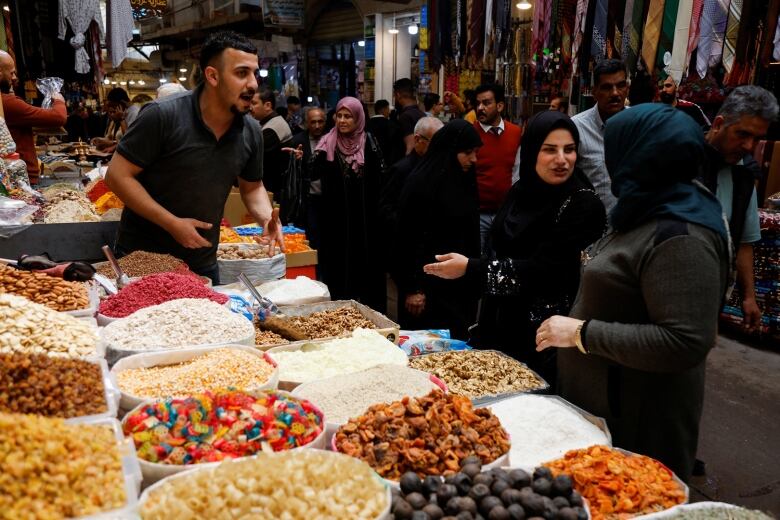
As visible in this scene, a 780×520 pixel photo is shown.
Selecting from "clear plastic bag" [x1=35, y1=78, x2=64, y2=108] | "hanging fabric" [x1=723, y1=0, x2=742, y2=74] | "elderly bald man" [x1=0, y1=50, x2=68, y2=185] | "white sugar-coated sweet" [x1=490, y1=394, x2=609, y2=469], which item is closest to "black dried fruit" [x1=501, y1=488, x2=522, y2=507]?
"white sugar-coated sweet" [x1=490, y1=394, x2=609, y2=469]

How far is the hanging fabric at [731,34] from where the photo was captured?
4.68m

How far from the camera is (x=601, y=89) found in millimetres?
3830

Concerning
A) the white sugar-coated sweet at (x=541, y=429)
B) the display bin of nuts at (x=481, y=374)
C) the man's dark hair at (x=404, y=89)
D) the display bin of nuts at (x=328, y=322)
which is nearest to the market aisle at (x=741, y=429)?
the display bin of nuts at (x=481, y=374)

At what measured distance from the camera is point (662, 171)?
65.2 inches

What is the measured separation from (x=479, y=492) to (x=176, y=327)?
1.17 meters

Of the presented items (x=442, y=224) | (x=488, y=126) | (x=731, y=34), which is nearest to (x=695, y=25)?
(x=731, y=34)

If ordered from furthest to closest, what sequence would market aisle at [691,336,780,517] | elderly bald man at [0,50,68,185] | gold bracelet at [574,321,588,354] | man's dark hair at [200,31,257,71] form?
elderly bald man at [0,50,68,185]
market aisle at [691,336,780,517]
man's dark hair at [200,31,257,71]
gold bracelet at [574,321,588,354]

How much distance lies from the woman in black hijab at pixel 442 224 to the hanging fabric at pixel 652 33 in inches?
92.0

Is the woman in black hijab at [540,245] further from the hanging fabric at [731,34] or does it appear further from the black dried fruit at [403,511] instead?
the hanging fabric at [731,34]

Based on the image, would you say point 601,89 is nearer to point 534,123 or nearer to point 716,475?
point 534,123

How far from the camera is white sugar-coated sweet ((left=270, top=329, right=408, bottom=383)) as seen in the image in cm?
196

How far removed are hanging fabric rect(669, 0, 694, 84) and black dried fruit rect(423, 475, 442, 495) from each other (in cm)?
478

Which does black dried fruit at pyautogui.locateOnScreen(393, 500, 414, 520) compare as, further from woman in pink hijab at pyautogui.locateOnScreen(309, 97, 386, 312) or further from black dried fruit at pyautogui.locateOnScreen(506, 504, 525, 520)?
woman in pink hijab at pyautogui.locateOnScreen(309, 97, 386, 312)

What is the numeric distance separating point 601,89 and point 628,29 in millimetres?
1782
